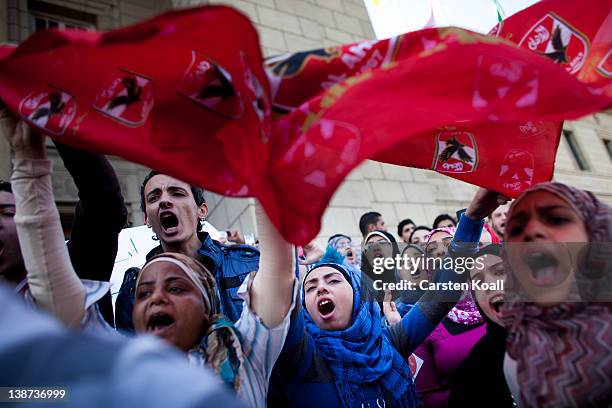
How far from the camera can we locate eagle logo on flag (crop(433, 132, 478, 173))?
4.98 feet

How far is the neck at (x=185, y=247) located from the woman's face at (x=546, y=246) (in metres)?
1.36

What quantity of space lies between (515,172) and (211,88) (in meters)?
1.13

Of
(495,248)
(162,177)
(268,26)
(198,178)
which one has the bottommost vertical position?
(495,248)

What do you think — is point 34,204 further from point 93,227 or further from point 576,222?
point 576,222

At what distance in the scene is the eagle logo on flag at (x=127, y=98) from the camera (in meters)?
1.14

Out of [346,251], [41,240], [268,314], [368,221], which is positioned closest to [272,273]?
[268,314]

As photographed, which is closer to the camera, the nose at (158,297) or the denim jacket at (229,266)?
the nose at (158,297)

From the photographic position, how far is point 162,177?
1.97m

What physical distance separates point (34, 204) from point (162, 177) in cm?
92

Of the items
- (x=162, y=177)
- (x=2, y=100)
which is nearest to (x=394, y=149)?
(x=162, y=177)

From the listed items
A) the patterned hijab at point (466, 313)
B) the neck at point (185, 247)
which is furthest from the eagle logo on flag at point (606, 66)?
the neck at point (185, 247)

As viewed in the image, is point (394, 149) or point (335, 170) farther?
point (394, 149)

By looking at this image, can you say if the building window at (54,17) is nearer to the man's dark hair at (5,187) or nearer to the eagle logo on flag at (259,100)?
the man's dark hair at (5,187)

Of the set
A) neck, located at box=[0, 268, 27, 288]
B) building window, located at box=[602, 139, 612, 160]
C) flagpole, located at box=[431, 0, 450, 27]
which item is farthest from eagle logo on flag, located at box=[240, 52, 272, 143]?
building window, located at box=[602, 139, 612, 160]
